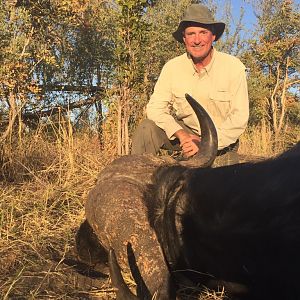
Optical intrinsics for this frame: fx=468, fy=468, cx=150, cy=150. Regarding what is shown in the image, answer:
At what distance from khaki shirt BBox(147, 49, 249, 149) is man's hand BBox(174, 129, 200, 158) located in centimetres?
18

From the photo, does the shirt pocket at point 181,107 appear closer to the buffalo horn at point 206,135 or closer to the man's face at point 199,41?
the man's face at point 199,41

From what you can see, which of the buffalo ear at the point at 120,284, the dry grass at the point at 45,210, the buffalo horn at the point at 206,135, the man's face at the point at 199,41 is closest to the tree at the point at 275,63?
the dry grass at the point at 45,210

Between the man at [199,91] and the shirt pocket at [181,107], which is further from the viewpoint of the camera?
the shirt pocket at [181,107]

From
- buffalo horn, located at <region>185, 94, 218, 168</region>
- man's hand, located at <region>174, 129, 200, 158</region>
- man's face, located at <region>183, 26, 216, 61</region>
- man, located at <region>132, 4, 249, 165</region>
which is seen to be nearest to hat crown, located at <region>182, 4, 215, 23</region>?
man, located at <region>132, 4, 249, 165</region>

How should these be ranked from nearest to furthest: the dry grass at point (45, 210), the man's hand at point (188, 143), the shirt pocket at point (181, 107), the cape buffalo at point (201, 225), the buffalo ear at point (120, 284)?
1. the cape buffalo at point (201, 225)
2. the buffalo ear at point (120, 284)
3. the dry grass at point (45, 210)
4. the man's hand at point (188, 143)
5. the shirt pocket at point (181, 107)

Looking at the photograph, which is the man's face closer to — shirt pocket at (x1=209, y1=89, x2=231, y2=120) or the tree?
shirt pocket at (x1=209, y1=89, x2=231, y2=120)

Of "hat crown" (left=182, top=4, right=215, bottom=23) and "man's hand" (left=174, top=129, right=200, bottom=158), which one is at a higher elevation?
"hat crown" (left=182, top=4, right=215, bottom=23)

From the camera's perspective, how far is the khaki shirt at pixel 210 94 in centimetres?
447

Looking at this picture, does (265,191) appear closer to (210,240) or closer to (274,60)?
(210,240)

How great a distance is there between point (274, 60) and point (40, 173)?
740 centimetres

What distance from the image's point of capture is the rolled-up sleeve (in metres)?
4.36

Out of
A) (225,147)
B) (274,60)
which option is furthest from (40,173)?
(274,60)

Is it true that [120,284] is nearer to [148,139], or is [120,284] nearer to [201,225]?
[201,225]

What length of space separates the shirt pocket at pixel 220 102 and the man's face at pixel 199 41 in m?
0.38
